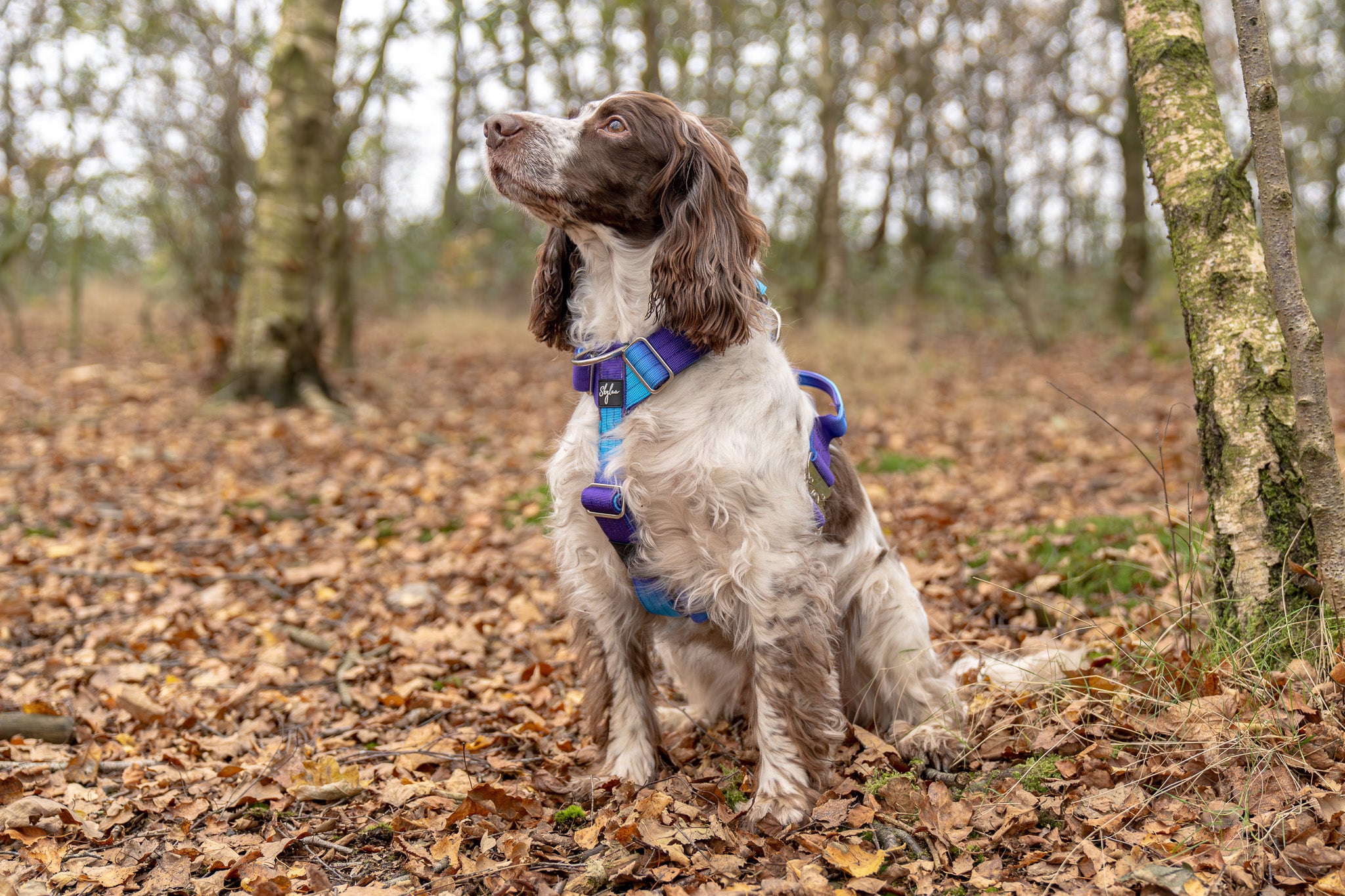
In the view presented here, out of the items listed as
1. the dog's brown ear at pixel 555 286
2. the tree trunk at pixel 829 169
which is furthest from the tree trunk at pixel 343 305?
the dog's brown ear at pixel 555 286

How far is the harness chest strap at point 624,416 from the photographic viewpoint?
9.54 ft

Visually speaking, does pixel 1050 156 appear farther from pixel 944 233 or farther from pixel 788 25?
pixel 788 25

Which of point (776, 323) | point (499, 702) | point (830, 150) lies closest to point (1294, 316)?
point (776, 323)

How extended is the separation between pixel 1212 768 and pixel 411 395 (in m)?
9.86

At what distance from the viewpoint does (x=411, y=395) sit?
36.6 feet

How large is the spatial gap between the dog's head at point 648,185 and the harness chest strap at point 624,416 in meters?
0.09

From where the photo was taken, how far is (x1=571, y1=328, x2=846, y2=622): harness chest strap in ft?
9.54

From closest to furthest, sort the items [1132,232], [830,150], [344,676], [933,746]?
[933,746]
[344,676]
[1132,232]
[830,150]

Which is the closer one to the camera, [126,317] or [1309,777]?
[1309,777]

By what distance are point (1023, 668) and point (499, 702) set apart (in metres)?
2.11

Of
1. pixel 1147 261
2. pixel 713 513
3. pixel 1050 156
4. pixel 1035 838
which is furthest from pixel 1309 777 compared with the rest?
pixel 1050 156

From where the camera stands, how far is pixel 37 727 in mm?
3496

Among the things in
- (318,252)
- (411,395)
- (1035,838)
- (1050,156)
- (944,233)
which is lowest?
(1035,838)

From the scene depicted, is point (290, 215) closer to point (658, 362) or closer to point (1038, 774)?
point (658, 362)
